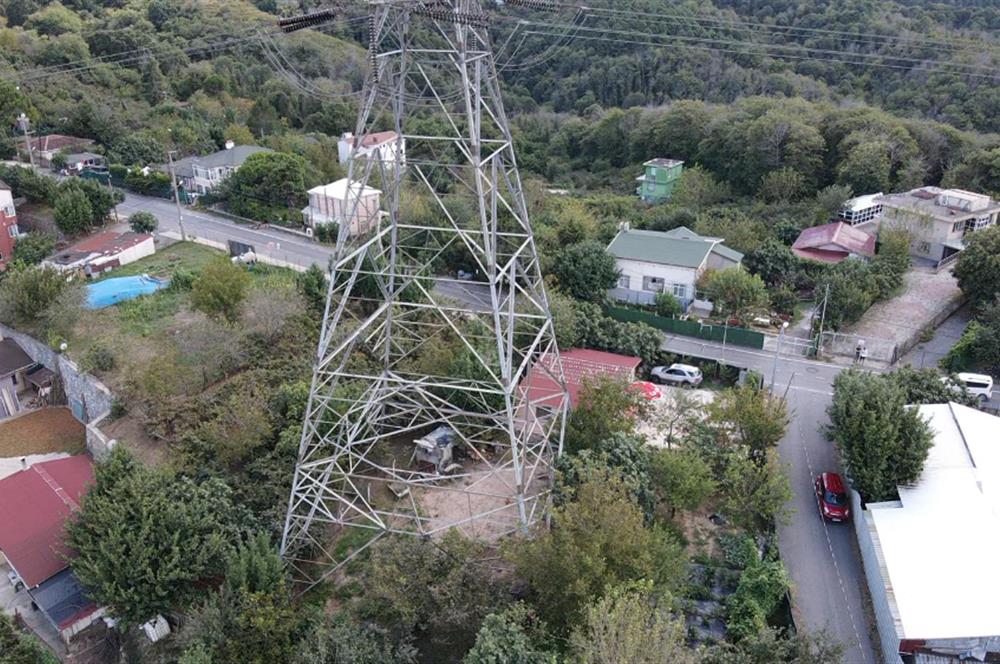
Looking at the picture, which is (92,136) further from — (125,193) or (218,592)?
(218,592)

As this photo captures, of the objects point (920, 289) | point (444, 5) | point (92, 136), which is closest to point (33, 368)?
point (444, 5)

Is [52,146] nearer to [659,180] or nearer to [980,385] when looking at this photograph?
[659,180]

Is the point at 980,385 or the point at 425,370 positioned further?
the point at 980,385

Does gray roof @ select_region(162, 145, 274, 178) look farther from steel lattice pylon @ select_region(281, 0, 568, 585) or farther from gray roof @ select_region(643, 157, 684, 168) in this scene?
gray roof @ select_region(643, 157, 684, 168)

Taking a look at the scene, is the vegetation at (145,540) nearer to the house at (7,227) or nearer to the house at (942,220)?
the house at (7,227)

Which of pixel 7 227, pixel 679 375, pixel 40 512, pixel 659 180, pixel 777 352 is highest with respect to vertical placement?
pixel 777 352

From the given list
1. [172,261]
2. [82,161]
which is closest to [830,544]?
[172,261]
